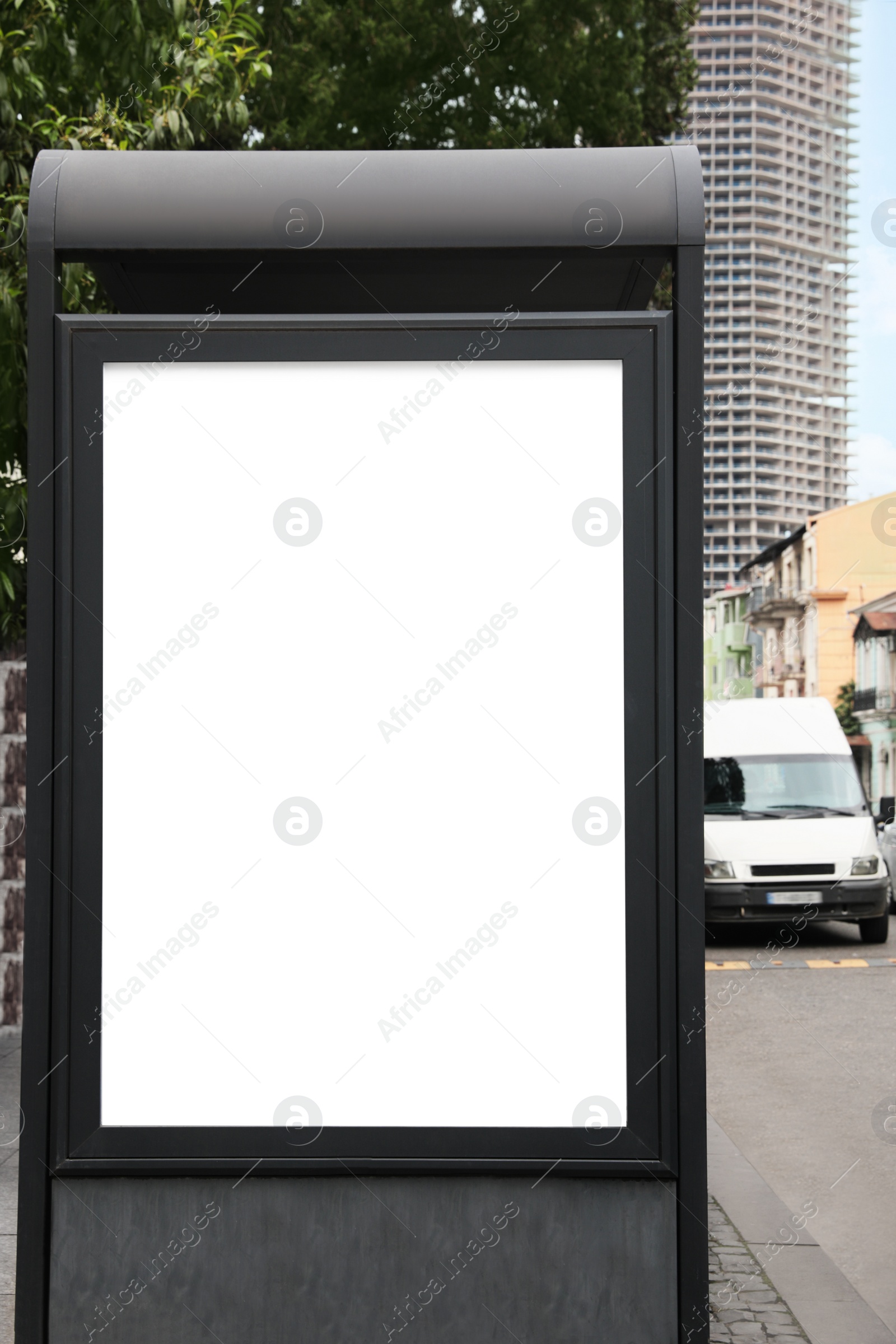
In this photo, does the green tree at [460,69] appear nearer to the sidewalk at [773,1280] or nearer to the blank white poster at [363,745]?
the sidewalk at [773,1280]

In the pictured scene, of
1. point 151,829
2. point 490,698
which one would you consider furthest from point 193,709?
point 490,698

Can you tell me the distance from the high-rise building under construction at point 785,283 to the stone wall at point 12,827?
37.3 m

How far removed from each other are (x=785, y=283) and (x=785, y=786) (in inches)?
2157

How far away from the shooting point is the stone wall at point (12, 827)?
7727mm

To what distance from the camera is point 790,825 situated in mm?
13227

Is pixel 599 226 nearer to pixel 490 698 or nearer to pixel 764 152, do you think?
pixel 490 698

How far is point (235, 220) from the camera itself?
10.6 ft

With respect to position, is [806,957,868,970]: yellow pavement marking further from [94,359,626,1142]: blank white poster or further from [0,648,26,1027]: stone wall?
[94,359,626,1142]: blank white poster

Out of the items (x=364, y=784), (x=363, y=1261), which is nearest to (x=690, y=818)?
(x=364, y=784)

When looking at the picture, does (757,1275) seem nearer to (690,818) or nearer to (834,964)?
(690,818)

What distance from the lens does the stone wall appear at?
7.73 meters

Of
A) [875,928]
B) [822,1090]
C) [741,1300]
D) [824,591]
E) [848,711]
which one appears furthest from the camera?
[824,591]

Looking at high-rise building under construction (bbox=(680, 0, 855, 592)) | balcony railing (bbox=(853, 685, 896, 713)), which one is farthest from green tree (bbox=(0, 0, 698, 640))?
balcony railing (bbox=(853, 685, 896, 713))

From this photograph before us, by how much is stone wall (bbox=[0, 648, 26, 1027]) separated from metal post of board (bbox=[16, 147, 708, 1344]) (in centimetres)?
477
